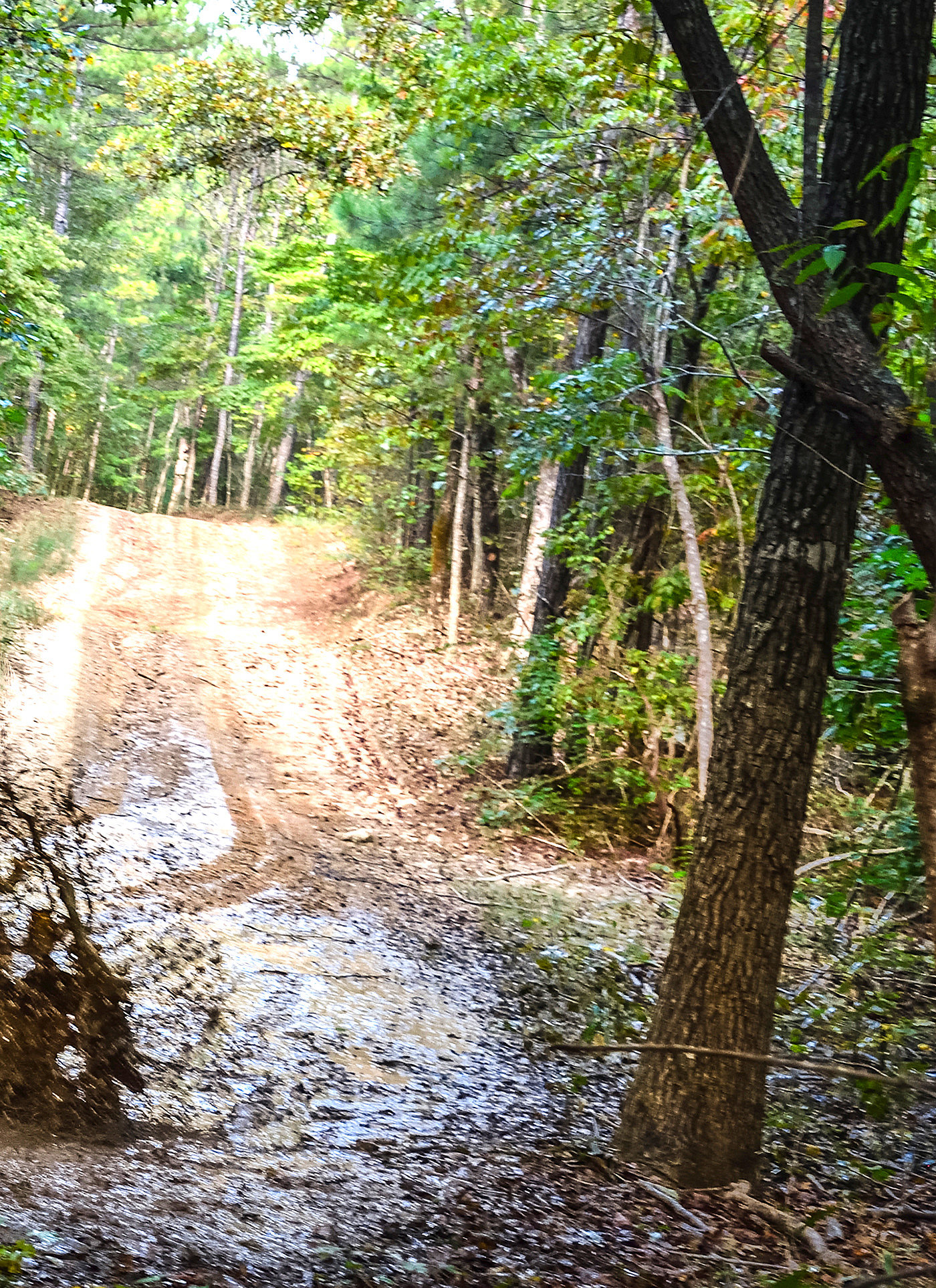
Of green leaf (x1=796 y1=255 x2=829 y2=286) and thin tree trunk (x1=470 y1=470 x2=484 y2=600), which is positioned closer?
green leaf (x1=796 y1=255 x2=829 y2=286)

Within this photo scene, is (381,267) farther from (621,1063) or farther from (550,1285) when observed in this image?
(550,1285)

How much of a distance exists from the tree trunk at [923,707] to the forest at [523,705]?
0.01 meters

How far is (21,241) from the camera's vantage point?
1752 centimetres

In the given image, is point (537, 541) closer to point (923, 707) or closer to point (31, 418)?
point (923, 707)

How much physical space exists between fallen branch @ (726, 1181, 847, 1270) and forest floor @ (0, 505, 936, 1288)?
0.07 metres

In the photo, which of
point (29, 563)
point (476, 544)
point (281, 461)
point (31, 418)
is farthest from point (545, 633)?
point (281, 461)

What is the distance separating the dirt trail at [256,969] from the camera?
3762 millimetres

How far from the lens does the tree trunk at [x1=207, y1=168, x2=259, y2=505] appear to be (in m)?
33.1

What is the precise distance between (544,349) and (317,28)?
521 centimetres

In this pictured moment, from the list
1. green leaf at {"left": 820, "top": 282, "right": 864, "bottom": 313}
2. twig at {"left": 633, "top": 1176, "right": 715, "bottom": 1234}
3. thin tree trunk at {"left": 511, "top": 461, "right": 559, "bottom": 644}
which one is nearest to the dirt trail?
twig at {"left": 633, "top": 1176, "right": 715, "bottom": 1234}

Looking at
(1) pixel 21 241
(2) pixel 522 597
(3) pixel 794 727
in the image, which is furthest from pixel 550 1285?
(1) pixel 21 241

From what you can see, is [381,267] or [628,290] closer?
[628,290]

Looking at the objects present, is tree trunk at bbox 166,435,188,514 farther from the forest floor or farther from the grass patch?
the forest floor

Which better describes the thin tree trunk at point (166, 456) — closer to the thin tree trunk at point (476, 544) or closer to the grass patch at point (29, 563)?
the grass patch at point (29, 563)
